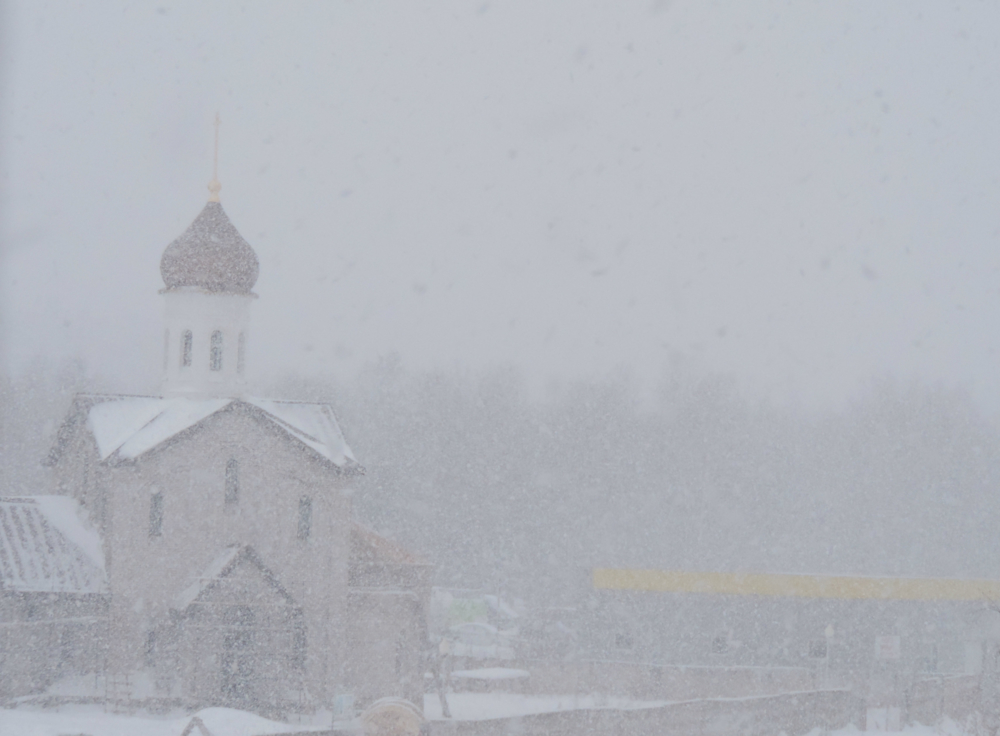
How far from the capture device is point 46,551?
26.0 meters

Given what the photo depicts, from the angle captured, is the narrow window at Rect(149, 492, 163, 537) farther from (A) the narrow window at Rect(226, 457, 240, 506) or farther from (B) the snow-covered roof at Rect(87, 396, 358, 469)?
(A) the narrow window at Rect(226, 457, 240, 506)

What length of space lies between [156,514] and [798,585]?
1656 cm

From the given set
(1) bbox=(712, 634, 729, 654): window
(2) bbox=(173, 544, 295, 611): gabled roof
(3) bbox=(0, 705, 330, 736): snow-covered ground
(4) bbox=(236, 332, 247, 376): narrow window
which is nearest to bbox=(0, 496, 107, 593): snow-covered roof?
(2) bbox=(173, 544, 295, 611): gabled roof

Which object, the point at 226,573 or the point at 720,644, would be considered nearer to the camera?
the point at 226,573

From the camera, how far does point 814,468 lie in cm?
6594

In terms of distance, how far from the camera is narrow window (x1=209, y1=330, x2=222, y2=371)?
2889 cm

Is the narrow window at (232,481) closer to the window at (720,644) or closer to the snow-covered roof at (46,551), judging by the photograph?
the snow-covered roof at (46,551)

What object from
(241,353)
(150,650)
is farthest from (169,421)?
(150,650)

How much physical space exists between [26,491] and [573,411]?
26.6 m

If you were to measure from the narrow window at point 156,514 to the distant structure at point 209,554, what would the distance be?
31mm

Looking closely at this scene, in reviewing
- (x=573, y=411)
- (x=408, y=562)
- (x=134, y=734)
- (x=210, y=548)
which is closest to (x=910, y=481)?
(x=573, y=411)

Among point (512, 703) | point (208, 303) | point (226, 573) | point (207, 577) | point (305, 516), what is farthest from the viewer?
point (208, 303)

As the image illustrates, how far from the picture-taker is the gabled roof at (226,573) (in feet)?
83.0

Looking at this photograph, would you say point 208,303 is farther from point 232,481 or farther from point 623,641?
Answer: point 623,641
